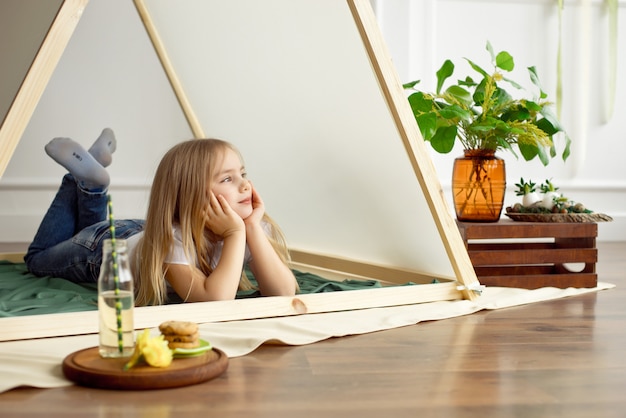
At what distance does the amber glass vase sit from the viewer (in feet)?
7.10

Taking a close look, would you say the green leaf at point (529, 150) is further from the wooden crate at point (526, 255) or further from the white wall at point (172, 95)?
the white wall at point (172, 95)

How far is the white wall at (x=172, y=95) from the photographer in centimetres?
329

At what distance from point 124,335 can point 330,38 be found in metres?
1.03

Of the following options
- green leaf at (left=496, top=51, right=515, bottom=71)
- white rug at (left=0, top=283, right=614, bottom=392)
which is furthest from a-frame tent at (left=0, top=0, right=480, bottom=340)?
green leaf at (left=496, top=51, right=515, bottom=71)

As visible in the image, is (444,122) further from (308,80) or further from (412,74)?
(412,74)

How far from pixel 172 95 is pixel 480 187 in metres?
1.64

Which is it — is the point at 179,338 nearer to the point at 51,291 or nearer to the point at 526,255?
the point at 51,291

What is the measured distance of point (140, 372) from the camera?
1049 millimetres

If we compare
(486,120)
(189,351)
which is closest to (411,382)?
(189,351)

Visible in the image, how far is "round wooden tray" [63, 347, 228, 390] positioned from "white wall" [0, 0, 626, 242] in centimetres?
225

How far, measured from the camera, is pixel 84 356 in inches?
44.8

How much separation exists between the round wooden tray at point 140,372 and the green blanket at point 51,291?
0.37 meters

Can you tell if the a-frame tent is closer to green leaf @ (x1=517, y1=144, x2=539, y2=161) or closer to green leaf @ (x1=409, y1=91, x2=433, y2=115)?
green leaf @ (x1=409, y1=91, x2=433, y2=115)

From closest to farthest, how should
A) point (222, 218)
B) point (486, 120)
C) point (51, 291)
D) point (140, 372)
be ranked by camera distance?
point (140, 372), point (222, 218), point (51, 291), point (486, 120)
